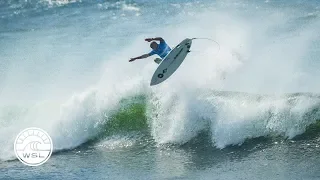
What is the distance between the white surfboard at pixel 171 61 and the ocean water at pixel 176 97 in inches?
43.2

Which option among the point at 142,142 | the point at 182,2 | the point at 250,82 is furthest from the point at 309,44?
the point at 142,142

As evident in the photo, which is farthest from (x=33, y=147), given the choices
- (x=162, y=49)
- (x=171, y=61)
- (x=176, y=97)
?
(x=176, y=97)

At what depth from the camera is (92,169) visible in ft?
38.4

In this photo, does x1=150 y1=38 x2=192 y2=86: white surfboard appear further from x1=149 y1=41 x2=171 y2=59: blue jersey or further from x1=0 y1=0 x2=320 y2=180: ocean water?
x1=0 y1=0 x2=320 y2=180: ocean water

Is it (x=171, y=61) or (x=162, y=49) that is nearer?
(x=162, y=49)

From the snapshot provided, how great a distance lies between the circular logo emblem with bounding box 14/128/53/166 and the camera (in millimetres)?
10711

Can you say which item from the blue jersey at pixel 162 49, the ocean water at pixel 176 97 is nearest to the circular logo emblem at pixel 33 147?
the ocean water at pixel 176 97

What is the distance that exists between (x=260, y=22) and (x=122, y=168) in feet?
56.0

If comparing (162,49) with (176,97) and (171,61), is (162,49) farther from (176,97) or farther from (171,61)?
Answer: (176,97)

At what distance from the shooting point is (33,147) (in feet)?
34.9

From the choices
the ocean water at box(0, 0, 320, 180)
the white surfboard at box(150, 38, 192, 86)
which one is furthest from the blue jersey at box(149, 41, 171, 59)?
the ocean water at box(0, 0, 320, 180)

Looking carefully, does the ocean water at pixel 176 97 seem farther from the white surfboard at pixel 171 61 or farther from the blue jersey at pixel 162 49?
the blue jersey at pixel 162 49

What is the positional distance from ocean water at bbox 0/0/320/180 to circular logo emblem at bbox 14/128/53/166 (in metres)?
0.33

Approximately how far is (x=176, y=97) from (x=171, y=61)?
1.48 m
